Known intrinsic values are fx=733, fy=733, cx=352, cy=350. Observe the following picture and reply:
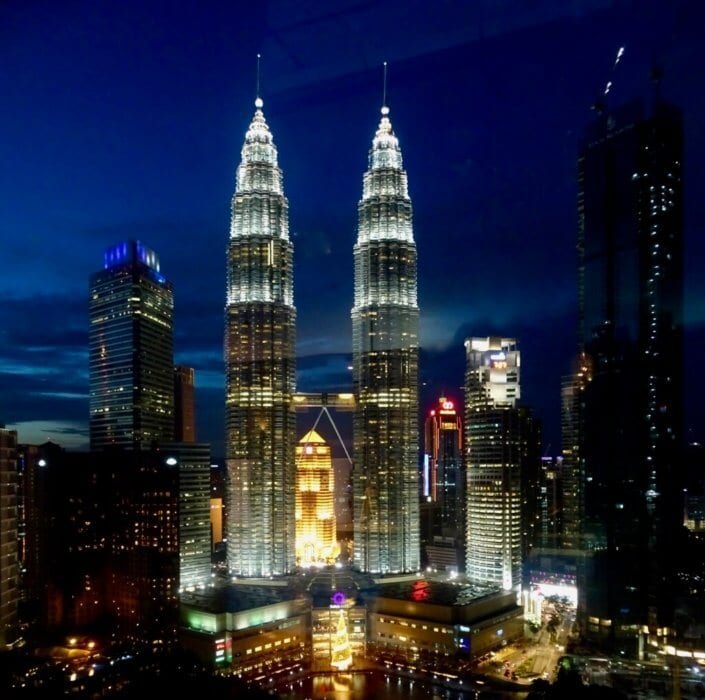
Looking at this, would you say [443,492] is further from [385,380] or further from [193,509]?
[193,509]

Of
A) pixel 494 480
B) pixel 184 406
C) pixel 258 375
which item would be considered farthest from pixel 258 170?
pixel 494 480

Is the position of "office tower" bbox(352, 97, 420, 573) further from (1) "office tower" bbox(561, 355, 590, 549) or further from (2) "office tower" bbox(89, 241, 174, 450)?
(2) "office tower" bbox(89, 241, 174, 450)

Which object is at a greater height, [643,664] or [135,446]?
[135,446]

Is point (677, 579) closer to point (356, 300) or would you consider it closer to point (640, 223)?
point (640, 223)

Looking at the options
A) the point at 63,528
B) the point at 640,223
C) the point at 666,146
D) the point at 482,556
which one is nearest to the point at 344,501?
the point at 482,556

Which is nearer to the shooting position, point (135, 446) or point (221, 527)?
point (135, 446)

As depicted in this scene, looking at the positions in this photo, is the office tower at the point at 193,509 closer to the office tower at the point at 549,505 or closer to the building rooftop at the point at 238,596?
the building rooftop at the point at 238,596

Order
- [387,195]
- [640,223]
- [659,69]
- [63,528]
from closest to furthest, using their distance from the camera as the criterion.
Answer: [659,69] → [640,223] → [63,528] → [387,195]
